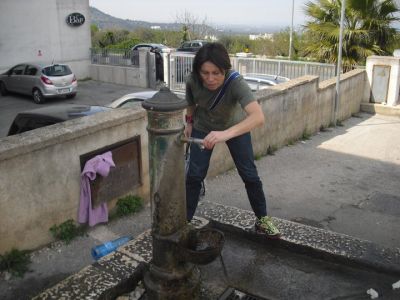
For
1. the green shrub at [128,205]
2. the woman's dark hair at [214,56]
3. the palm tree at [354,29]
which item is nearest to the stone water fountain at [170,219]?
the woman's dark hair at [214,56]

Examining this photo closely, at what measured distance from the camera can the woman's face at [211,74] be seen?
3311 millimetres

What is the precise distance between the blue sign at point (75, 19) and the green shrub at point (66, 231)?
20809 mm

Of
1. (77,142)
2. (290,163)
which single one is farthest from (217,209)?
(290,163)

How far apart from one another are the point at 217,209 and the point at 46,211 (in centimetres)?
173

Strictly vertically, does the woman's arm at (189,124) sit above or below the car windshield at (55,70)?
above

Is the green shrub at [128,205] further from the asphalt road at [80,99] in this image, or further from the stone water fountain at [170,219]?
the asphalt road at [80,99]

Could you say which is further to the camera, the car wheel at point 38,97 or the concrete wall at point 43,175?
the car wheel at point 38,97

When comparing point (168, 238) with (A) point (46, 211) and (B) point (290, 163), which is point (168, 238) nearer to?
(A) point (46, 211)

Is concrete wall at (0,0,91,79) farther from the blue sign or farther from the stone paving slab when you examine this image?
the stone paving slab

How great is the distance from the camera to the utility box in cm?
1480

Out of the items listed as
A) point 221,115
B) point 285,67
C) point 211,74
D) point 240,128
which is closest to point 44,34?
point 285,67

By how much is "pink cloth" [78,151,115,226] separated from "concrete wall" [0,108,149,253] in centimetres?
6

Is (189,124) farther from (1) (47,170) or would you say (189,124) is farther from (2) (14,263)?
(2) (14,263)

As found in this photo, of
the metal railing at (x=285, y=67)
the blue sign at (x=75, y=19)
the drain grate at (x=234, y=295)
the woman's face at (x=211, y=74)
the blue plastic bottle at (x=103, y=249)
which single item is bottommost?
the drain grate at (x=234, y=295)
